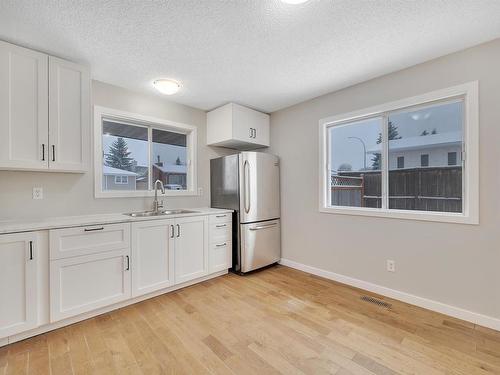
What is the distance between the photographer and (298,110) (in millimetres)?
3441

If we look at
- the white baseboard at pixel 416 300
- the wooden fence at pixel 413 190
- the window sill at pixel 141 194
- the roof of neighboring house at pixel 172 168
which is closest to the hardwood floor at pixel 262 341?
the white baseboard at pixel 416 300

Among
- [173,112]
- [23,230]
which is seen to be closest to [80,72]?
[173,112]

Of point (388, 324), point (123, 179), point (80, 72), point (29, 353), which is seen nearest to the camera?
point (29, 353)

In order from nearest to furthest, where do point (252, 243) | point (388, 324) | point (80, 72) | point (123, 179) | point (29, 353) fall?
point (29, 353) → point (388, 324) → point (80, 72) → point (123, 179) → point (252, 243)

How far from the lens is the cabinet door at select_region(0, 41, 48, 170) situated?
1904mm

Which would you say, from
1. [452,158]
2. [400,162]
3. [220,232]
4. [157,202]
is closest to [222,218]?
[220,232]

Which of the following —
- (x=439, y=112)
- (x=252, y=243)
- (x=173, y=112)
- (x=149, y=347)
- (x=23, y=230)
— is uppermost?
(x=173, y=112)

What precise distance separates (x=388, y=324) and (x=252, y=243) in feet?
5.76

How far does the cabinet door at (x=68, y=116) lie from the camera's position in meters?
2.12

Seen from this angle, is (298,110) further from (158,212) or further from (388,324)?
(388,324)

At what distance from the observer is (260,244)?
11.0 ft

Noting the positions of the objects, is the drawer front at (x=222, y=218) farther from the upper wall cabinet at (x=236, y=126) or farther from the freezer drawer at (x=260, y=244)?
the upper wall cabinet at (x=236, y=126)

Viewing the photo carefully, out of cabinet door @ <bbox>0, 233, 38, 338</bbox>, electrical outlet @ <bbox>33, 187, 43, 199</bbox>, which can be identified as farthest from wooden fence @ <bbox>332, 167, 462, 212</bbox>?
electrical outlet @ <bbox>33, 187, 43, 199</bbox>

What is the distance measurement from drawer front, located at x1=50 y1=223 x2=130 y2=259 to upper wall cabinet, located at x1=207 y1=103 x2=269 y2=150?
5.90 feet
